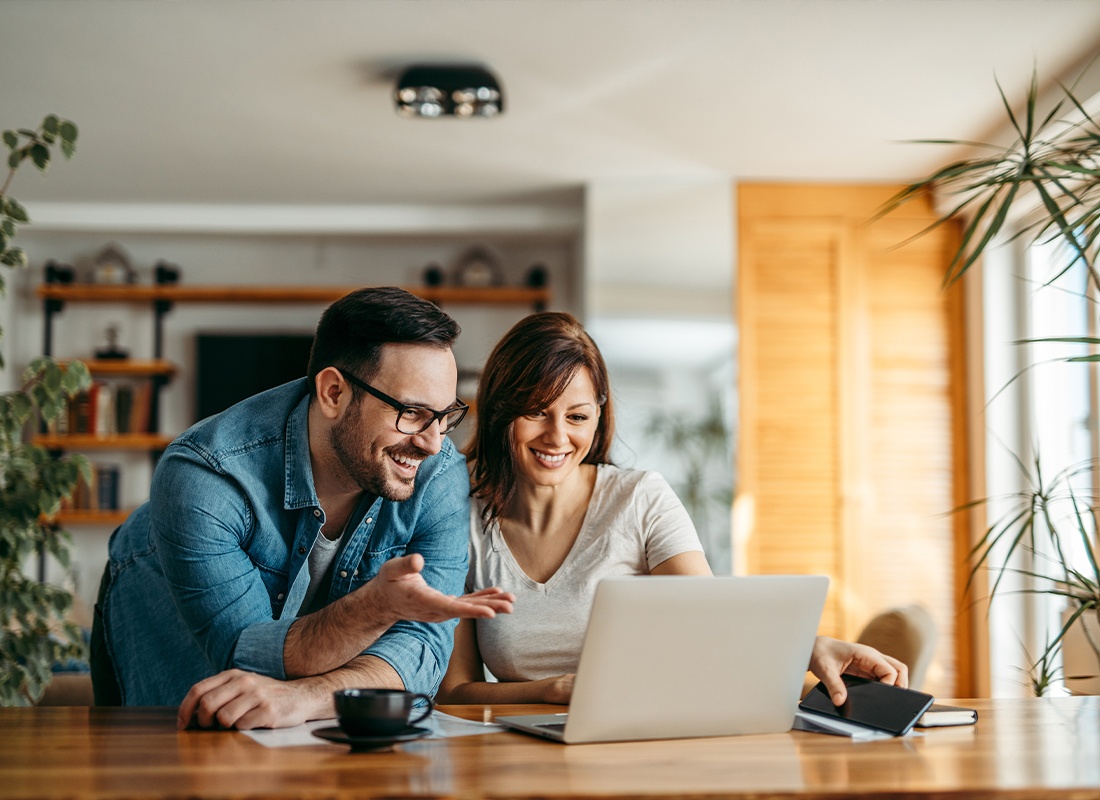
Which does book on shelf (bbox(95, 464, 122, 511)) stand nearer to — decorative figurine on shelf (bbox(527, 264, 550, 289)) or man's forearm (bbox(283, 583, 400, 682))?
decorative figurine on shelf (bbox(527, 264, 550, 289))

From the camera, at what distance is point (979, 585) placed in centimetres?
454

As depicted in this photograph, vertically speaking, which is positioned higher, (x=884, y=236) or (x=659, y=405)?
(x=884, y=236)

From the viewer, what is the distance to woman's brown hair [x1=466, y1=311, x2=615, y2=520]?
6.48 feet

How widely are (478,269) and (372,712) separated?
14.7 feet

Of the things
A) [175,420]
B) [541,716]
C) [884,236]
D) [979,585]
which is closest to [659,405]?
[884,236]

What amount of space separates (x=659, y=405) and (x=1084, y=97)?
83.4 inches

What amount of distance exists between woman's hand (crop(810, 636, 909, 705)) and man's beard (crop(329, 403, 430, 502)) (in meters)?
0.69

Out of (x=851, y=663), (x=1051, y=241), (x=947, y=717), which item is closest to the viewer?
(x=947, y=717)

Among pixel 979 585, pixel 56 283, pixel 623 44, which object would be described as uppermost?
pixel 623 44

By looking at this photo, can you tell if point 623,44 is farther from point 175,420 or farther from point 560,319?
point 175,420

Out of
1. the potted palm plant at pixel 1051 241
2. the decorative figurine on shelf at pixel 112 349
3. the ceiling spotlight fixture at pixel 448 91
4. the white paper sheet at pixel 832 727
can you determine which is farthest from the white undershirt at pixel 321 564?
the decorative figurine on shelf at pixel 112 349

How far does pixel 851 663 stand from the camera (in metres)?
1.55

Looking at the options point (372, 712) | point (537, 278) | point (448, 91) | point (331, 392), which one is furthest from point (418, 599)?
point (537, 278)

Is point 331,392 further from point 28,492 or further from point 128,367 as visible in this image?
point 128,367
